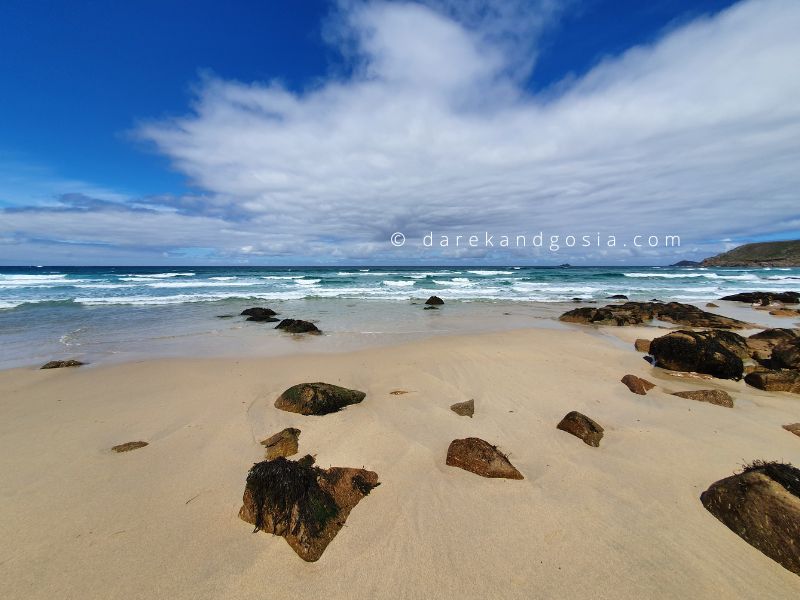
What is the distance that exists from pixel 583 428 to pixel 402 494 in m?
2.22

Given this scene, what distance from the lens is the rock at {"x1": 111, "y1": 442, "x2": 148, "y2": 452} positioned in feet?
12.4

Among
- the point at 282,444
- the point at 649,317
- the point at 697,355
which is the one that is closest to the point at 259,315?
the point at 282,444

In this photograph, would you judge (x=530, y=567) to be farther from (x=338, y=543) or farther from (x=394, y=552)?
(x=338, y=543)

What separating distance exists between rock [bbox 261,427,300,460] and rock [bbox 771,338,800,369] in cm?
879

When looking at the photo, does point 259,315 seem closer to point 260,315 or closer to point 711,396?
point 260,315

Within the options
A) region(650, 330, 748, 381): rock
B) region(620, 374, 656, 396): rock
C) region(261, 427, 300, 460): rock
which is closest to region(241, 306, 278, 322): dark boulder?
region(261, 427, 300, 460): rock

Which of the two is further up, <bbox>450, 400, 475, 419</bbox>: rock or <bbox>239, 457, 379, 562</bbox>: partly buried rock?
<bbox>239, 457, 379, 562</bbox>: partly buried rock

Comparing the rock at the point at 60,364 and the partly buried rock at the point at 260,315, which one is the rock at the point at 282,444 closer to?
the rock at the point at 60,364

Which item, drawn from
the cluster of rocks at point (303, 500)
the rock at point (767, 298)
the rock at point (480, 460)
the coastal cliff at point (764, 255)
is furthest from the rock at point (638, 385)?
the coastal cliff at point (764, 255)

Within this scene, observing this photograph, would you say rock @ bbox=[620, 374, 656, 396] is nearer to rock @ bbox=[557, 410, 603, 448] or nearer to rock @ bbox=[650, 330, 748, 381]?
rock @ bbox=[650, 330, 748, 381]

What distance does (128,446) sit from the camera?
3822mm

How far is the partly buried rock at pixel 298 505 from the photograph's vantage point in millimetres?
2467

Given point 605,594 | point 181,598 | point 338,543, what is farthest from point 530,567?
point 181,598

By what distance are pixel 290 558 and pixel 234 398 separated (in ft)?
11.2
